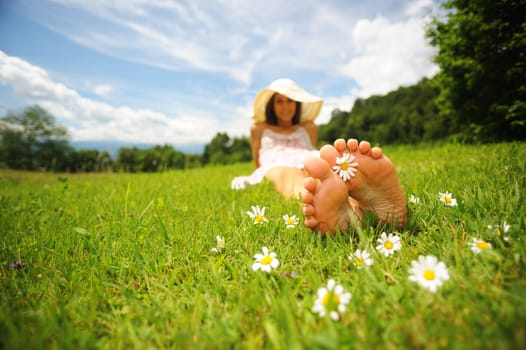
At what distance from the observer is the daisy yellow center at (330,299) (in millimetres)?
730

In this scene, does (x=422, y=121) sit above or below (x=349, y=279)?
above

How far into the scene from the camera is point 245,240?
1.35 m

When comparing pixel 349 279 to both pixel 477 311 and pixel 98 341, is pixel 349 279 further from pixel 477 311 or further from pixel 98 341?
pixel 98 341

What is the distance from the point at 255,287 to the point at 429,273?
580 mm

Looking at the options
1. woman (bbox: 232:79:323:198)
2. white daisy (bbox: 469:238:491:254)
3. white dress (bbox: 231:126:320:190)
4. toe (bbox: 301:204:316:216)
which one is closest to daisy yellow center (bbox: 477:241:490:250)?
white daisy (bbox: 469:238:491:254)

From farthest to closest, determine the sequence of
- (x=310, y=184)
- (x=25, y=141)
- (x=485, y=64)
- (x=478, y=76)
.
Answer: (x=25, y=141), (x=478, y=76), (x=485, y=64), (x=310, y=184)

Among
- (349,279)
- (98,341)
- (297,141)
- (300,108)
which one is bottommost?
(98,341)

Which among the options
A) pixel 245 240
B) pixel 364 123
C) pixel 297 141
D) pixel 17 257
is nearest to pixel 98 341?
pixel 245 240

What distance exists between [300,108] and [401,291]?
343cm

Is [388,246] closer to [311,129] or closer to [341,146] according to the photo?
[341,146]

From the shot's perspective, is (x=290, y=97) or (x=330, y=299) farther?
(x=290, y=97)

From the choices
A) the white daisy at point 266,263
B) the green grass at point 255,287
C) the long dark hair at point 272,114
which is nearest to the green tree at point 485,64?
the long dark hair at point 272,114

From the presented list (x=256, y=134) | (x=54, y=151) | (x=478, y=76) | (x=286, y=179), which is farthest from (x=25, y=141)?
(x=478, y=76)

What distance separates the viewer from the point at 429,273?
79cm
